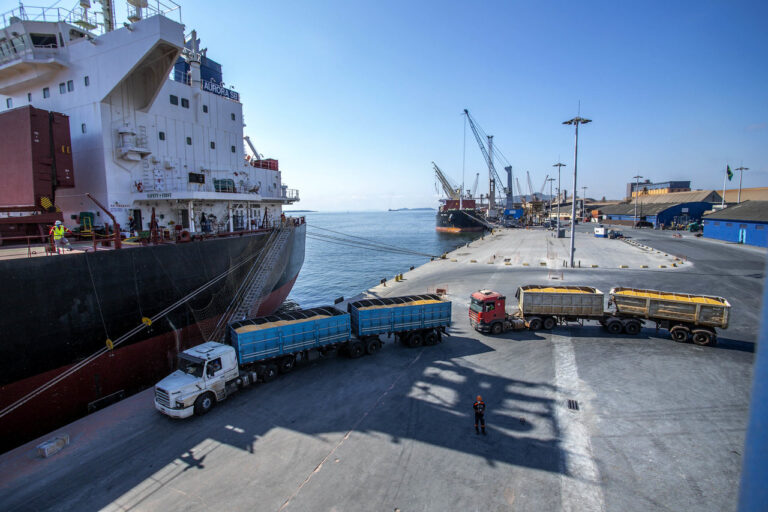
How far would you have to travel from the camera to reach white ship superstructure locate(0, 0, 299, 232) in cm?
2041

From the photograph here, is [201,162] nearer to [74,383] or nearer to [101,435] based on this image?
[74,383]

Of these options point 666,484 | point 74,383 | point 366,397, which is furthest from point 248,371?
point 666,484

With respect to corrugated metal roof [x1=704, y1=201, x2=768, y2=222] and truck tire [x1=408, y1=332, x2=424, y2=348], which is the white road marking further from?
corrugated metal roof [x1=704, y1=201, x2=768, y2=222]

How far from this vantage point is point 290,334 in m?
16.6

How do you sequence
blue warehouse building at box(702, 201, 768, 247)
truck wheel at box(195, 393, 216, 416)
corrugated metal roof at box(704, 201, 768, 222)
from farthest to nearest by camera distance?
corrugated metal roof at box(704, 201, 768, 222) < blue warehouse building at box(702, 201, 768, 247) < truck wheel at box(195, 393, 216, 416)

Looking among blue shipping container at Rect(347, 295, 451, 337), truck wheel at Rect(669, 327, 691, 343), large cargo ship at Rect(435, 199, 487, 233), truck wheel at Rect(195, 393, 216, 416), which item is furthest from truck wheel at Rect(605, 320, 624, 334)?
large cargo ship at Rect(435, 199, 487, 233)

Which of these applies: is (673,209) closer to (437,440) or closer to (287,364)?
(437,440)

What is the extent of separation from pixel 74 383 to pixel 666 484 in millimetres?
19535

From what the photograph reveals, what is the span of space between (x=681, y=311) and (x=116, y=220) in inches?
1158

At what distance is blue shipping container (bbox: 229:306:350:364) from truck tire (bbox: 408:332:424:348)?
3.42 meters

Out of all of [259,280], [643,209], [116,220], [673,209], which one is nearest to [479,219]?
[643,209]

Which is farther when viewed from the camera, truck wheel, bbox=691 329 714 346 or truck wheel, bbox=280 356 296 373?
truck wheel, bbox=691 329 714 346

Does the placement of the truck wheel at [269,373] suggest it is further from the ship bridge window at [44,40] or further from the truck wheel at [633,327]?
the ship bridge window at [44,40]

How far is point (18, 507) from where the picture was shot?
402 inches
